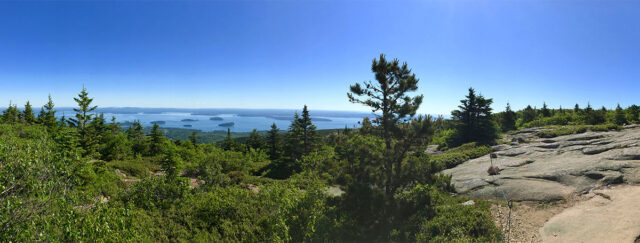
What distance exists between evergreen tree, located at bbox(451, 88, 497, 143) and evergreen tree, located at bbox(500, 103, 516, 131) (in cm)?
2014

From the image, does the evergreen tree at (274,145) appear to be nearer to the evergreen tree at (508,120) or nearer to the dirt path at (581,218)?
the dirt path at (581,218)

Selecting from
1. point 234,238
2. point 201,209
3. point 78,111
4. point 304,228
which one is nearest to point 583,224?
point 304,228

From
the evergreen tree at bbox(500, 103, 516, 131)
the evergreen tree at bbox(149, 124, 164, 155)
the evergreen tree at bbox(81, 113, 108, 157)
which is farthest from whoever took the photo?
the evergreen tree at bbox(500, 103, 516, 131)

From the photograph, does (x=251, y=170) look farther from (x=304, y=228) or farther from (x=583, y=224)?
(x=583, y=224)

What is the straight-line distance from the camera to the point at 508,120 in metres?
49.8

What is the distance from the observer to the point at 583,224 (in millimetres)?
9164

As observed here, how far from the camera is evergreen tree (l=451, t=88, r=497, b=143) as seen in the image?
3351cm

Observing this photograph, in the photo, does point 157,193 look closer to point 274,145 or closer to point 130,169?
point 130,169

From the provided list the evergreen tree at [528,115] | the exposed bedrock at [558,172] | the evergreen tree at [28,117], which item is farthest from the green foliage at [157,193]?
the evergreen tree at [528,115]

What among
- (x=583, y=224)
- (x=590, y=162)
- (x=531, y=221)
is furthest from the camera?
(x=590, y=162)

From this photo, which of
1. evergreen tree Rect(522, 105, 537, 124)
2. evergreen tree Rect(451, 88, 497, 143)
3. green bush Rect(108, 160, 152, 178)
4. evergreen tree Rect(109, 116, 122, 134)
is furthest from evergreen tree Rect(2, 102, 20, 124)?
evergreen tree Rect(522, 105, 537, 124)

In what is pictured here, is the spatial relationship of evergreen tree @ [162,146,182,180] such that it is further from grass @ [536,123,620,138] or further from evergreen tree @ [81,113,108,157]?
grass @ [536,123,620,138]

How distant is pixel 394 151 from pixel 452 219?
3941 mm

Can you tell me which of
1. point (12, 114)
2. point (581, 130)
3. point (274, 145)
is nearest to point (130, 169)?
point (274, 145)
